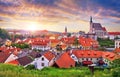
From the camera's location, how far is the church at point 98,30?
81.4 feet

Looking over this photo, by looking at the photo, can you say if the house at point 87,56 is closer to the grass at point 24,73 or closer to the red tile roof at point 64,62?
the red tile roof at point 64,62

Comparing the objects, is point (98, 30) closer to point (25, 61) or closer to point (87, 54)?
point (87, 54)

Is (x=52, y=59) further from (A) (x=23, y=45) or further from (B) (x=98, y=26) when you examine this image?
(B) (x=98, y=26)

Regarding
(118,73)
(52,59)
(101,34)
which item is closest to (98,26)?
(101,34)

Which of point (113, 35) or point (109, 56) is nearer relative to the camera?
point (109, 56)

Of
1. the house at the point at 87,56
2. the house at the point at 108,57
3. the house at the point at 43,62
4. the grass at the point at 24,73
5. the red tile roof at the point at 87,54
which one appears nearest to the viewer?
the grass at the point at 24,73

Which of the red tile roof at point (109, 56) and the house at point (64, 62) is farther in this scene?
the red tile roof at point (109, 56)

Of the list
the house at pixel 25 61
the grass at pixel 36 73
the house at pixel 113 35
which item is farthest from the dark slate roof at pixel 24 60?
the house at pixel 113 35

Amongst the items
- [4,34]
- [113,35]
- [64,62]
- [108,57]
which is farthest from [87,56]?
[4,34]

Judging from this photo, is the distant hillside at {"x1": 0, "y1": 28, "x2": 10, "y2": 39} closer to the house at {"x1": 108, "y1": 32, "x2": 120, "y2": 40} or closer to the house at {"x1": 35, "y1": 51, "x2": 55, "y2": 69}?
the house at {"x1": 108, "y1": 32, "x2": 120, "y2": 40}

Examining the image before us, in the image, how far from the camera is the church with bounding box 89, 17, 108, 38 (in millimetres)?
24797

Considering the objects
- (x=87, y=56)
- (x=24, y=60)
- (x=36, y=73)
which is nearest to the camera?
(x=36, y=73)

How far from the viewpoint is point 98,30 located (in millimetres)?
26031

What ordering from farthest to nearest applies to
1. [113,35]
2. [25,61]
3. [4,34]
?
[4,34] → [113,35] → [25,61]
